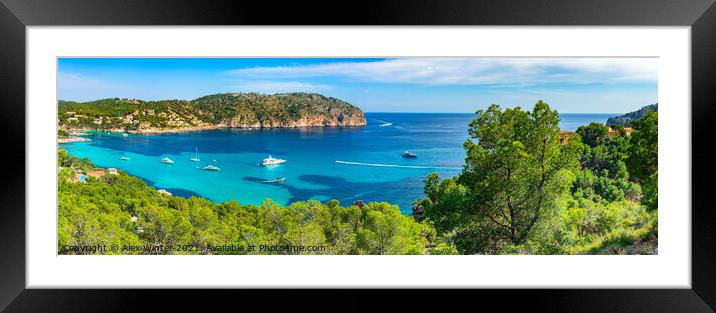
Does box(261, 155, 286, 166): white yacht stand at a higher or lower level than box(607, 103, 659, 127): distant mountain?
lower

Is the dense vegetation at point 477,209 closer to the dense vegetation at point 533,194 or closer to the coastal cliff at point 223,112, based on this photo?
the dense vegetation at point 533,194

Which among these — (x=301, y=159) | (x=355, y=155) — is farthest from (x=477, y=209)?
(x=301, y=159)

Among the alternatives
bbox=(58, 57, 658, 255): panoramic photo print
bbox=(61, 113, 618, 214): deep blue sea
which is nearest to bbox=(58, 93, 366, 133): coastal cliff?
bbox=(58, 57, 658, 255): panoramic photo print

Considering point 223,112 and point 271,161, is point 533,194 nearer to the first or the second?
point 271,161

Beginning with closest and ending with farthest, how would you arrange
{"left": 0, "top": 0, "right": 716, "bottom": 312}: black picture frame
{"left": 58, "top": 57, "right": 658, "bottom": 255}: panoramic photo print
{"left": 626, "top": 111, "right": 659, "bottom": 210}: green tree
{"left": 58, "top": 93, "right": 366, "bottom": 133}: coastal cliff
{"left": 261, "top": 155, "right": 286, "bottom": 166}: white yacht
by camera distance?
1. {"left": 0, "top": 0, "right": 716, "bottom": 312}: black picture frame
2. {"left": 626, "top": 111, "right": 659, "bottom": 210}: green tree
3. {"left": 58, "top": 57, "right": 658, "bottom": 255}: panoramic photo print
4. {"left": 58, "top": 93, "right": 366, "bottom": 133}: coastal cliff
5. {"left": 261, "top": 155, "right": 286, "bottom": 166}: white yacht

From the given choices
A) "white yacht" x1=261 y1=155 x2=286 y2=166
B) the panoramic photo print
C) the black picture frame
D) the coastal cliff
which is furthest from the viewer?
"white yacht" x1=261 y1=155 x2=286 y2=166

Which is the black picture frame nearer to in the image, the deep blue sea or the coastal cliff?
the deep blue sea
